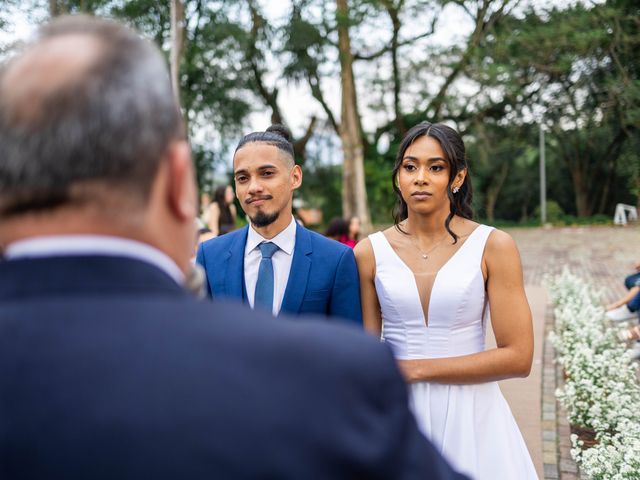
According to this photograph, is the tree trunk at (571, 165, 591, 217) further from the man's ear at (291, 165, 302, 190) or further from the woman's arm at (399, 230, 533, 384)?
the woman's arm at (399, 230, 533, 384)

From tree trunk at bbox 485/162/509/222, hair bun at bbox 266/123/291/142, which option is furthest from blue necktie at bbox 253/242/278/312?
tree trunk at bbox 485/162/509/222

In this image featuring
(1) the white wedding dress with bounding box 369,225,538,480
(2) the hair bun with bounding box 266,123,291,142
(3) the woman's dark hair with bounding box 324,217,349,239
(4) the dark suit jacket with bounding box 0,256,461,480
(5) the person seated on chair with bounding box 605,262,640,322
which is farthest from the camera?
(5) the person seated on chair with bounding box 605,262,640,322

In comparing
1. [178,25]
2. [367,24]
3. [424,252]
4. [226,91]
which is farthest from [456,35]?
[424,252]

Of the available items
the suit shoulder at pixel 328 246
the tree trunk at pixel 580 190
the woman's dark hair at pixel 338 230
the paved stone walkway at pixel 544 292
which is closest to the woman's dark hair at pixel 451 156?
the suit shoulder at pixel 328 246

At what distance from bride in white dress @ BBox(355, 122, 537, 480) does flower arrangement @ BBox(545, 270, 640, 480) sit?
143 cm

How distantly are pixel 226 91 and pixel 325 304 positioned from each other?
2562 centimetres

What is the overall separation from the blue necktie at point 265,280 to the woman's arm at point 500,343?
0.61 metres

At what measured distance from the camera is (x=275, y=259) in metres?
2.85

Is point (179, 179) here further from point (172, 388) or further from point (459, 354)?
point (459, 354)

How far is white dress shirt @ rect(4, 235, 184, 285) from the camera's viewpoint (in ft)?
2.84

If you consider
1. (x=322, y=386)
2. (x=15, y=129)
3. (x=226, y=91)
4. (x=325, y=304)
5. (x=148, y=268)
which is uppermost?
(x=226, y=91)

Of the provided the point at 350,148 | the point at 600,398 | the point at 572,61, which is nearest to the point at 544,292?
the point at 600,398

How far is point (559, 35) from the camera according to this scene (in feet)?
73.1

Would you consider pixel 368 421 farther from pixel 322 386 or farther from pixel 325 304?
pixel 325 304
